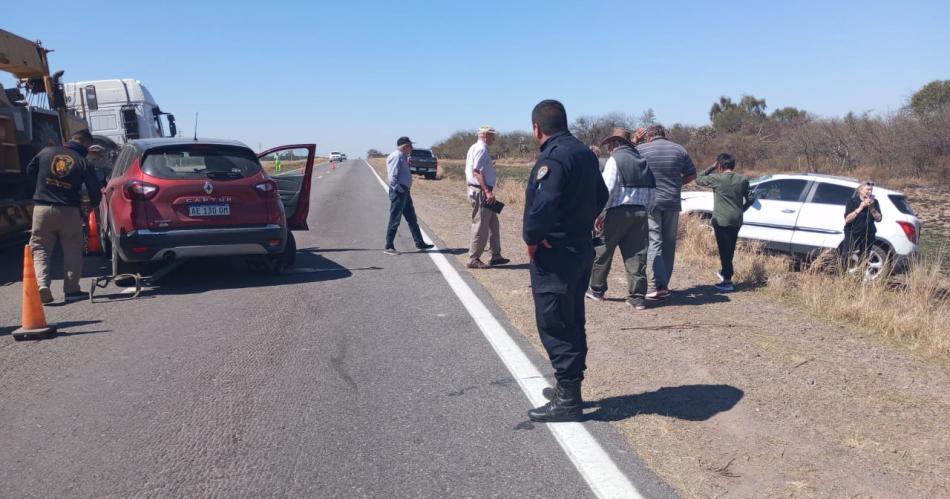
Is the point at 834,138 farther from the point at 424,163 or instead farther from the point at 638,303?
the point at 638,303

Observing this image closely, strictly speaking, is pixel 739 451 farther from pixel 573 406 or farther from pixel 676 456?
pixel 573 406

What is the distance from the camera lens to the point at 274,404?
190 inches

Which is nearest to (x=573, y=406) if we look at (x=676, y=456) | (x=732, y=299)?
(x=676, y=456)

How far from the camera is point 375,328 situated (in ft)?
22.3

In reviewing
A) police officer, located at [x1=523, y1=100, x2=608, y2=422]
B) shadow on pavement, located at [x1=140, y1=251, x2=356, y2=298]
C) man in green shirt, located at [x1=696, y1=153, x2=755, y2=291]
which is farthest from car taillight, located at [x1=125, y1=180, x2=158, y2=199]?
man in green shirt, located at [x1=696, y1=153, x2=755, y2=291]

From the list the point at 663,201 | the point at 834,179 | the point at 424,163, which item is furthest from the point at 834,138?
the point at 663,201

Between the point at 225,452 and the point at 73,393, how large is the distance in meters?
1.75

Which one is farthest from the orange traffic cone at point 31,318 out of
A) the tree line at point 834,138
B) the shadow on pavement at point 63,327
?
the tree line at point 834,138

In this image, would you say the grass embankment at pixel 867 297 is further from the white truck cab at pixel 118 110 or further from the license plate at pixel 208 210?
the white truck cab at pixel 118 110

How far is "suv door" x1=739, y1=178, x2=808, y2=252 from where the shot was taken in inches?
492

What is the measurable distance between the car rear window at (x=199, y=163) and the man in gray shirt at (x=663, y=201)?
486cm

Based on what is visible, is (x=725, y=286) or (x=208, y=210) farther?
(x=208, y=210)

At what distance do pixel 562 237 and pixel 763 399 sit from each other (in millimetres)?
1782

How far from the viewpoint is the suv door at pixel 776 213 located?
492 inches
